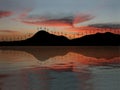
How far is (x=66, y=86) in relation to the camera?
12.0 metres

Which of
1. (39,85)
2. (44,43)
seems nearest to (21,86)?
(39,85)

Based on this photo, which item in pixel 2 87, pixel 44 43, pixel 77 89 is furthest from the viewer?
pixel 44 43

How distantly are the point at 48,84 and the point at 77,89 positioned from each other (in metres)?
1.53

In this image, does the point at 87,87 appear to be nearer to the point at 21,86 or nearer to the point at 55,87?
the point at 55,87

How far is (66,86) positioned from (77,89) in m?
0.87

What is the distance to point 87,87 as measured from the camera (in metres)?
11.5

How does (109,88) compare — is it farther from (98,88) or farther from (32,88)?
(32,88)

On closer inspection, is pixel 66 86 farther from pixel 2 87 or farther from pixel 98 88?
pixel 2 87

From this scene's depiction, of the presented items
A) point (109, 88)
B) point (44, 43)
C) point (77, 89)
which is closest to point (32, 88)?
point (77, 89)

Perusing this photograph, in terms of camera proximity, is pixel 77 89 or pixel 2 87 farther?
pixel 2 87

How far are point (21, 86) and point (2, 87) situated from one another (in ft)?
2.00

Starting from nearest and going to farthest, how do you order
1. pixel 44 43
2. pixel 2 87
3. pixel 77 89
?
pixel 77 89
pixel 2 87
pixel 44 43

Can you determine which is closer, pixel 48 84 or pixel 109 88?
pixel 109 88

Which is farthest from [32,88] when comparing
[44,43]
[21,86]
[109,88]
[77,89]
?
[44,43]
